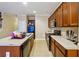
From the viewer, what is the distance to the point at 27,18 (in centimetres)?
500

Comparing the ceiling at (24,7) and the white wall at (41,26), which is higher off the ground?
the ceiling at (24,7)

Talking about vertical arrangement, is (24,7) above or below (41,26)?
above

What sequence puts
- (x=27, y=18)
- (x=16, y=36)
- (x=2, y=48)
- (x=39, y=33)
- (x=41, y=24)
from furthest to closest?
(x=41, y=24), (x=39, y=33), (x=27, y=18), (x=16, y=36), (x=2, y=48)

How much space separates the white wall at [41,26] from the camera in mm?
6092

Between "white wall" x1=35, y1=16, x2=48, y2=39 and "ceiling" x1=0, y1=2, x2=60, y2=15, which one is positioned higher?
"ceiling" x1=0, y1=2, x2=60, y2=15

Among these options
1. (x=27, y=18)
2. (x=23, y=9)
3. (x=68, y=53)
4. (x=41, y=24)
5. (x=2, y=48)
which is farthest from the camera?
(x=41, y=24)

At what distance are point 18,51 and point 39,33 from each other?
150 inches

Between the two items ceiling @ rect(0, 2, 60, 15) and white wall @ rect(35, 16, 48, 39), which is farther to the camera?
white wall @ rect(35, 16, 48, 39)

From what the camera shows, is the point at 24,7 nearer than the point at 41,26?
Yes

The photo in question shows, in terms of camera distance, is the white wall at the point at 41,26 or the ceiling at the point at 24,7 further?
the white wall at the point at 41,26

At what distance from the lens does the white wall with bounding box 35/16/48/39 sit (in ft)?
20.0

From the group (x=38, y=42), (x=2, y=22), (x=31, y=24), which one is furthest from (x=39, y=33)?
(x=2, y=22)

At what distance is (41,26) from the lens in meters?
6.70

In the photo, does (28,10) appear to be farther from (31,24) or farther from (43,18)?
(43,18)
